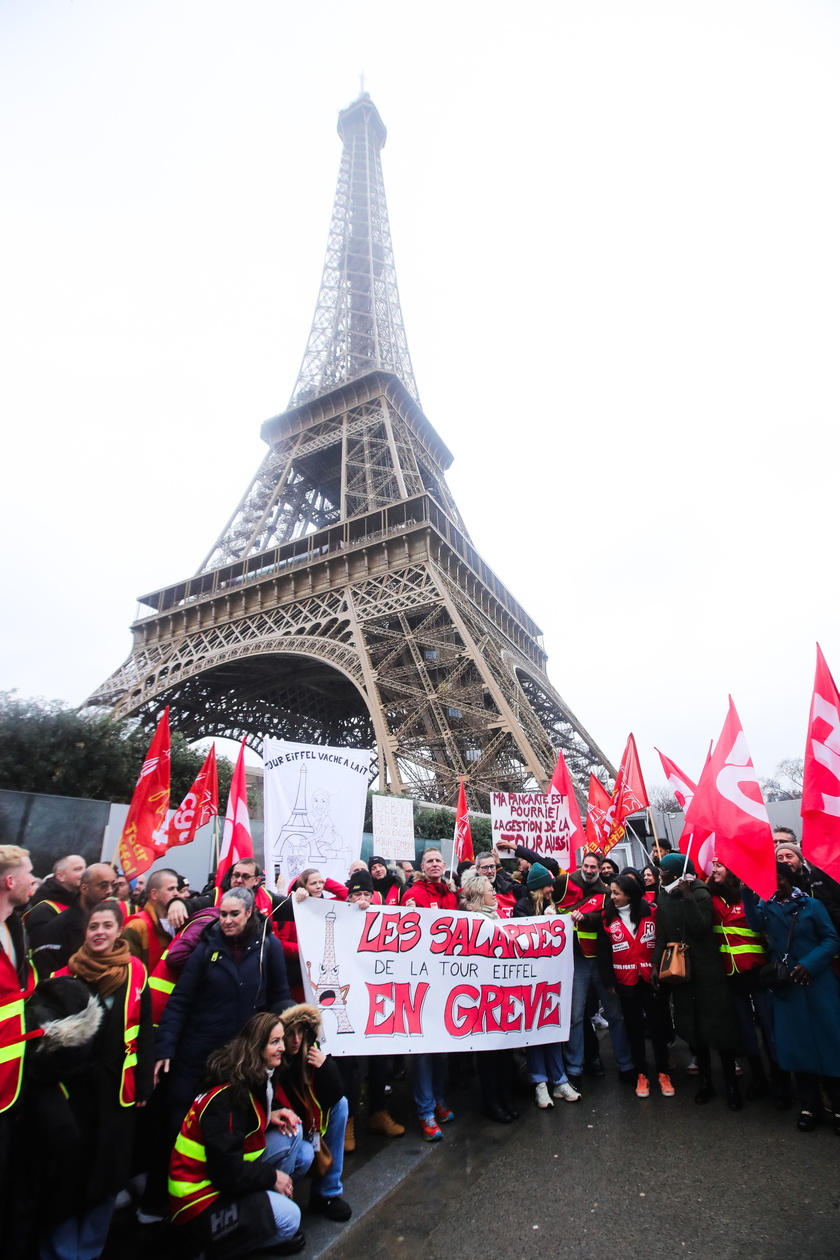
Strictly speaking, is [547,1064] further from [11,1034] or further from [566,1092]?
[11,1034]

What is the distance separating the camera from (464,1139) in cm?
439

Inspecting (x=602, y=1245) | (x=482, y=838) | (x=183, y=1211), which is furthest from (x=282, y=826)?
(x=482, y=838)

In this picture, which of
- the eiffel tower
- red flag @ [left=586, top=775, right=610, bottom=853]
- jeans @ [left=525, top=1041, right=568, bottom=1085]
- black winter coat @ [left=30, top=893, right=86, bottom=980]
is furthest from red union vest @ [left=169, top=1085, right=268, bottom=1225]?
the eiffel tower

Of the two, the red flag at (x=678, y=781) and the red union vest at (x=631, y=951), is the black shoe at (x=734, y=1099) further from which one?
the red flag at (x=678, y=781)

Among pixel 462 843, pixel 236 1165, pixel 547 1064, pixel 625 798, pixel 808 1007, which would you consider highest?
pixel 625 798

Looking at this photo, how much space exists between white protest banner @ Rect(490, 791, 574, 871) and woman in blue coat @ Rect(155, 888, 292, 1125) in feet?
17.7

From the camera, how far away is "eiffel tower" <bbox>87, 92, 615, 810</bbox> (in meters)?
20.2

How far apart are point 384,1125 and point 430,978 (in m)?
0.99

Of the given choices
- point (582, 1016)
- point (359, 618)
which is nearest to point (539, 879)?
point (582, 1016)

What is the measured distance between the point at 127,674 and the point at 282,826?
23.3m

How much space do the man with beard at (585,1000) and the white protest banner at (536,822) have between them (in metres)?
3.22

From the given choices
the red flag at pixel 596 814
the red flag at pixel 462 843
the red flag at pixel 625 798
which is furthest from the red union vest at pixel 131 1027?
the red flag at pixel 596 814

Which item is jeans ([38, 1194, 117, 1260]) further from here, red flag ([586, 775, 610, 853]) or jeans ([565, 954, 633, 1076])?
red flag ([586, 775, 610, 853])

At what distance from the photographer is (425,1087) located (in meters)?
4.61
